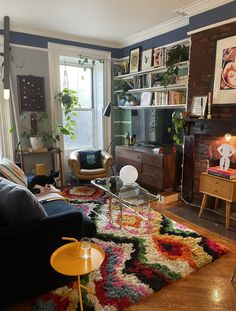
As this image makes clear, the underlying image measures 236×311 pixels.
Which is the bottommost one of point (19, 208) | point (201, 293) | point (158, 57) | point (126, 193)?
point (201, 293)

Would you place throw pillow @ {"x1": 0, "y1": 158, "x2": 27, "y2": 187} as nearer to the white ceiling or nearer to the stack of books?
the white ceiling

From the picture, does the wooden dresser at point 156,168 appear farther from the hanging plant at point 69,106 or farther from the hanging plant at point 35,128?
the hanging plant at point 35,128

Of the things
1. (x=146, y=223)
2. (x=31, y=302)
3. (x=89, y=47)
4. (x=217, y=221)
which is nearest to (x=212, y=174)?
(x=217, y=221)

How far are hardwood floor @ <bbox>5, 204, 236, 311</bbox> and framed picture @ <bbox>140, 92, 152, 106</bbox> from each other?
8.92 ft

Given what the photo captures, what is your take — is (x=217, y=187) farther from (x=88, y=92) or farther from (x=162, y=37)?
(x=88, y=92)

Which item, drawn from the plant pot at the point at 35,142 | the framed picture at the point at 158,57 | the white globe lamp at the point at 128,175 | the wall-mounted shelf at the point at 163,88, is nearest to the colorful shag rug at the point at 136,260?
the white globe lamp at the point at 128,175

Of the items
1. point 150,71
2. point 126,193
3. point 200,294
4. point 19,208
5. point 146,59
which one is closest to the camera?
point 19,208

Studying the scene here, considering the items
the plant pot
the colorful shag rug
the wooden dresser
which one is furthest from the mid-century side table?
the plant pot

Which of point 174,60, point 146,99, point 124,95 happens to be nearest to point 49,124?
point 124,95

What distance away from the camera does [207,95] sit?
9.85ft

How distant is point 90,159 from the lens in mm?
4234

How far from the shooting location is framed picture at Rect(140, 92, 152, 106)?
4.01 metres

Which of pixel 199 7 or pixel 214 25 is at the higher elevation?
pixel 199 7

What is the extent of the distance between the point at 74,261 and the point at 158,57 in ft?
11.3
